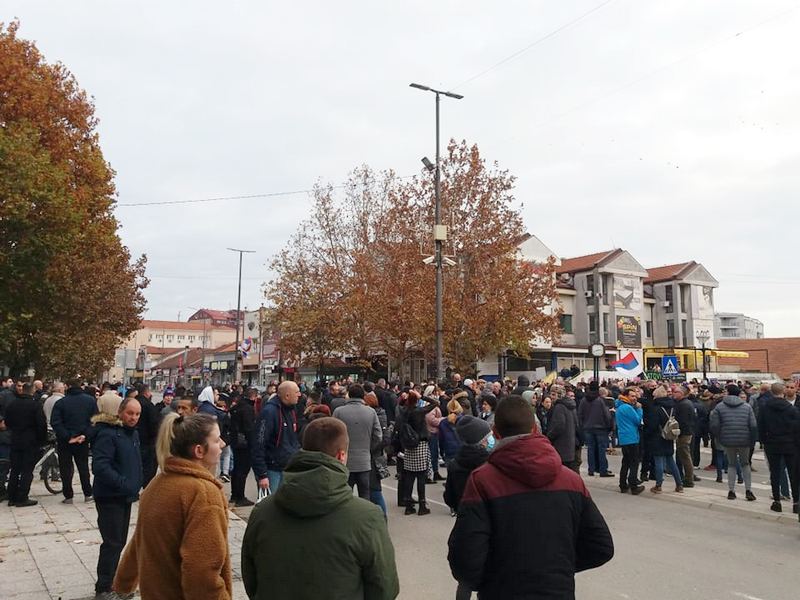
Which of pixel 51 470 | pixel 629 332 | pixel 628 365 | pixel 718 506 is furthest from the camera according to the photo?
pixel 629 332

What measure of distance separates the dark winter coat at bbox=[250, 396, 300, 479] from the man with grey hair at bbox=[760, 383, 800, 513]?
6932 millimetres

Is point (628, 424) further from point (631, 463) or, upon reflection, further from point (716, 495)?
point (716, 495)

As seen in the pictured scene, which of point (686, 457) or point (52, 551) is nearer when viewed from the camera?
point (52, 551)

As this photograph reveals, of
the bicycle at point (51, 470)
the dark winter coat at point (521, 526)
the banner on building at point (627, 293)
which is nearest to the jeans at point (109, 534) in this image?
the dark winter coat at point (521, 526)

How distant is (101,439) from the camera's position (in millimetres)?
5312

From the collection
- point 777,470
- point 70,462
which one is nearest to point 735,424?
point 777,470

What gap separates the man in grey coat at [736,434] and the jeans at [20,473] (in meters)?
10.8

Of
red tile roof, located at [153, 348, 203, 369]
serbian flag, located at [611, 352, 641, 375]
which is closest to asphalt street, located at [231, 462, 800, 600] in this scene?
serbian flag, located at [611, 352, 641, 375]

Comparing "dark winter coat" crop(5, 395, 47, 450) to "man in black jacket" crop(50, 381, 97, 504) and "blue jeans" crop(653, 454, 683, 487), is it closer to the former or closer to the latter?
"man in black jacket" crop(50, 381, 97, 504)

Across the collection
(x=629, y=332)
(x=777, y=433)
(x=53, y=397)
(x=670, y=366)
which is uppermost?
(x=629, y=332)

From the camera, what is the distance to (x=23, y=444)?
395 inches

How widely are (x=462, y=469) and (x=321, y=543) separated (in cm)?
320

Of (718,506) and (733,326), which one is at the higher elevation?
(733,326)

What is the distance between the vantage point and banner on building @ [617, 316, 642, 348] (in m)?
52.5
